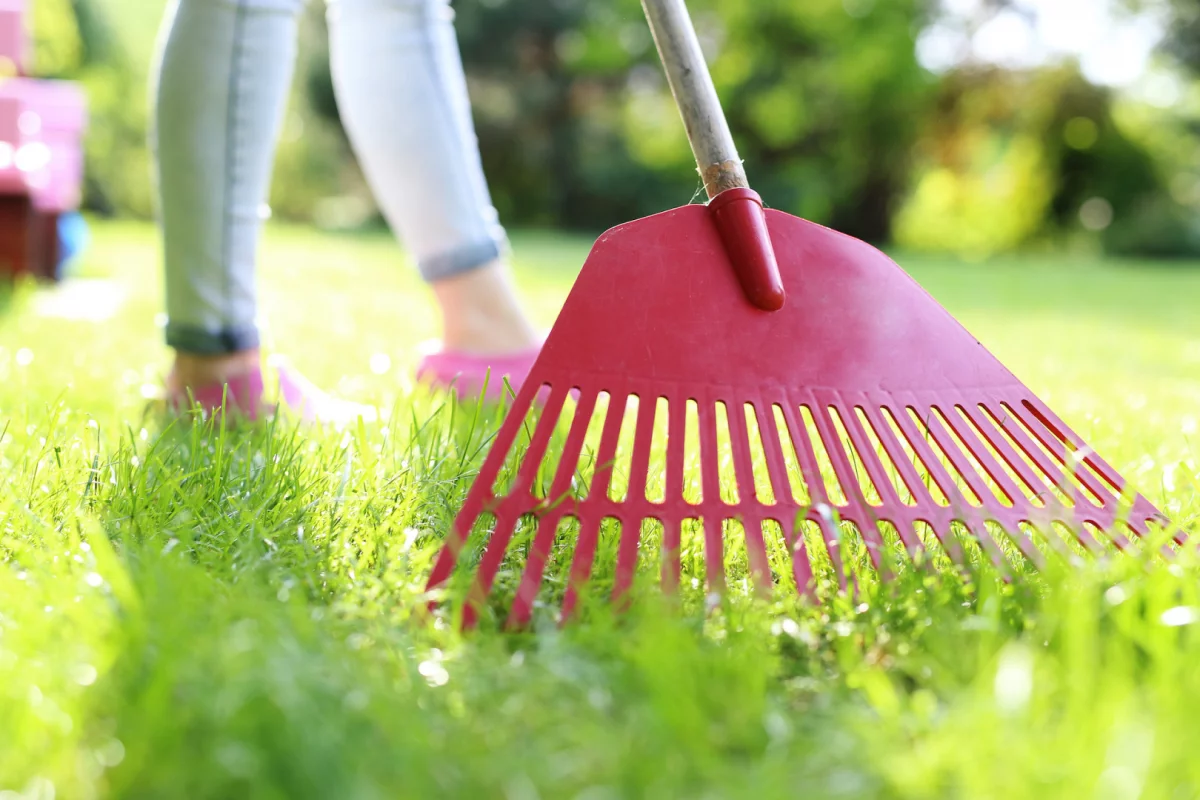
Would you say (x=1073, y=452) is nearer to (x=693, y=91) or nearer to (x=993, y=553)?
(x=993, y=553)

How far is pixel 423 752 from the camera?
684mm

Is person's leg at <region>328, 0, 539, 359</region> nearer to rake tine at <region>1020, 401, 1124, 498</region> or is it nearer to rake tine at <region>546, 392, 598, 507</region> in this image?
rake tine at <region>546, 392, 598, 507</region>

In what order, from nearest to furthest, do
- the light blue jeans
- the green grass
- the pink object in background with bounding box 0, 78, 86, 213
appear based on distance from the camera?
the green grass < the light blue jeans < the pink object in background with bounding box 0, 78, 86, 213

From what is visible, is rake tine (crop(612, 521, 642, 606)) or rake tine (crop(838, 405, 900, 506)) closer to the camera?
rake tine (crop(612, 521, 642, 606))

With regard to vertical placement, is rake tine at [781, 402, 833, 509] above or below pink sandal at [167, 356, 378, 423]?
above

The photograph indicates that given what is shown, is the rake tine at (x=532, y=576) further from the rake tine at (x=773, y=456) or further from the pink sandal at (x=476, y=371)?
the pink sandal at (x=476, y=371)

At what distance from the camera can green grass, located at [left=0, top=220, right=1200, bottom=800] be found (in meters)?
0.67

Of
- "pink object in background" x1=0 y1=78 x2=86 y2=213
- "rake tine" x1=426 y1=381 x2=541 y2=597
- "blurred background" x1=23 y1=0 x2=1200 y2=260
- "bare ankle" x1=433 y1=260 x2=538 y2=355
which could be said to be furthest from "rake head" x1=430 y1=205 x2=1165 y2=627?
"blurred background" x1=23 y1=0 x2=1200 y2=260

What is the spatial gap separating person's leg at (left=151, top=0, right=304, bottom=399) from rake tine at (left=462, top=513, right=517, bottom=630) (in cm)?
77

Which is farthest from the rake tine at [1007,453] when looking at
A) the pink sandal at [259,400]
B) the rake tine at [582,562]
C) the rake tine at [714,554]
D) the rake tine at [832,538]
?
the pink sandal at [259,400]

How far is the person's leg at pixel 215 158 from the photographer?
4.93 ft

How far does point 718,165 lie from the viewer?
1.29 meters

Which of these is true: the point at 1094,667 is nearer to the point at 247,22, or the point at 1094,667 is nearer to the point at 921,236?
the point at 247,22

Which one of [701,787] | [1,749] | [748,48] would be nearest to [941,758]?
[701,787]
